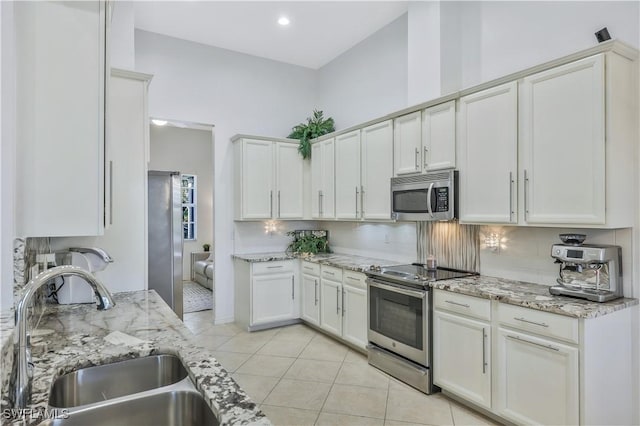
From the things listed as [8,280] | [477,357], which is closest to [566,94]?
[477,357]

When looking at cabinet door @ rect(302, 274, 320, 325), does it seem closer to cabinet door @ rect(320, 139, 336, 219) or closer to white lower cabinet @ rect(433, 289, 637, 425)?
cabinet door @ rect(320, 139, 336, 219)

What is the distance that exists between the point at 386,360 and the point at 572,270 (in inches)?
68.9

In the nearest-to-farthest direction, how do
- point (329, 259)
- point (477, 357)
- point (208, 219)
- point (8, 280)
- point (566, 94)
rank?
point (8, 280) < point (566, 94) < point (477, 357) < point (329, 259) < point (208, 219)

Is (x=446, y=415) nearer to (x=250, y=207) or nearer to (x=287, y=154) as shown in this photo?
(x=250, y=207)

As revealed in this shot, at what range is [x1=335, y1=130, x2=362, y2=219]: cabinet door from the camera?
430 centimetres

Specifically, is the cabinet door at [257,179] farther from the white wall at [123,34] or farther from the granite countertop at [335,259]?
the white wall at [123,34]

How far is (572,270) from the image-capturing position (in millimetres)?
2430

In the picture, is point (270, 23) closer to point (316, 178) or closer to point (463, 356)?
point (316, 178)

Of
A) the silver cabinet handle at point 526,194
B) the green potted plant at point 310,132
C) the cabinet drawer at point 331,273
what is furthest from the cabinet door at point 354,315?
the green potted plant at point 310,132

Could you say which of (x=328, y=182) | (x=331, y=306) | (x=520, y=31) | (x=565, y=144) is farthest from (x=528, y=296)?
(x=328, y=182)

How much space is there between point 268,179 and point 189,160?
13.9ft

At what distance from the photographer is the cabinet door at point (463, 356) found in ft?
8.58

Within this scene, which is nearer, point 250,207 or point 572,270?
point 572,270

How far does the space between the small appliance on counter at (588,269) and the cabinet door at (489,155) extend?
424 mm
